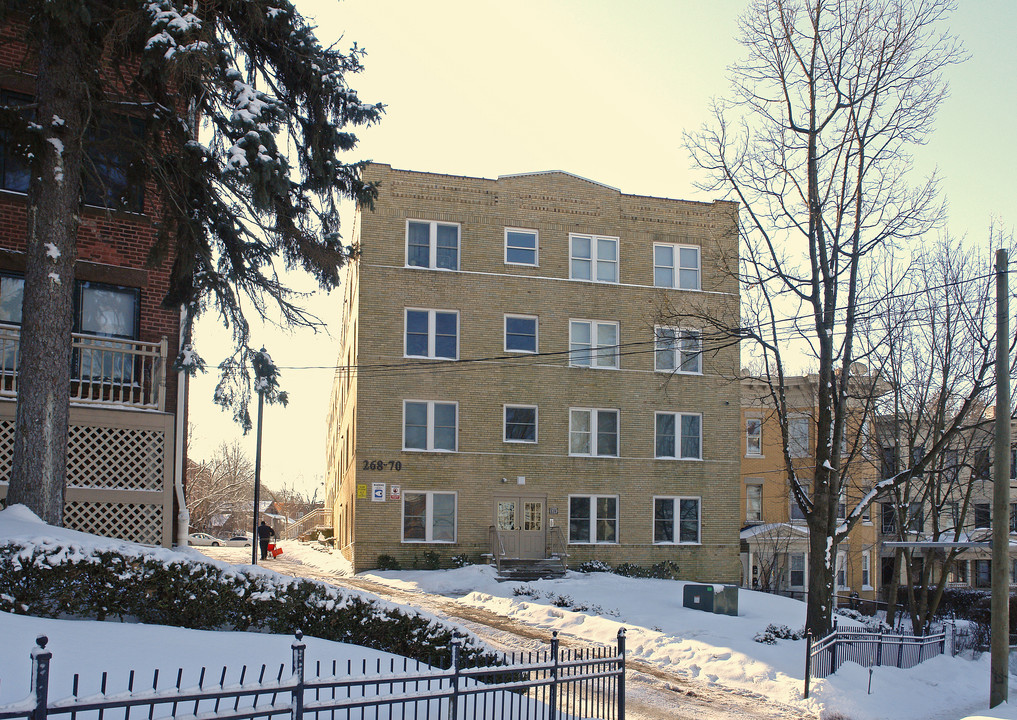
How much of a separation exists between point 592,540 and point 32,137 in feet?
80.2

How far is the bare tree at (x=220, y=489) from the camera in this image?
6688 centimetres

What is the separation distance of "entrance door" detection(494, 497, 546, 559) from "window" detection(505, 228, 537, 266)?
29.2 ft

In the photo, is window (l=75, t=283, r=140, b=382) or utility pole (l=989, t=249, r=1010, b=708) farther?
window (l=75, t=283, r=140, b=382)

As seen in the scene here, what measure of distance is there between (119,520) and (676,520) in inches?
912

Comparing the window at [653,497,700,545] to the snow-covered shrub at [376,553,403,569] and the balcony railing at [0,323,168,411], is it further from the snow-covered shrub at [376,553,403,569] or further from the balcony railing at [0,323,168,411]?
the balcony railing at [0,323,168,411]

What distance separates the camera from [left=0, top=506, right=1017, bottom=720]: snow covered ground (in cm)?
790

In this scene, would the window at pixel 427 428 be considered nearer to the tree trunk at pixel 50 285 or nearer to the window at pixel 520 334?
the window at pixel 520 334

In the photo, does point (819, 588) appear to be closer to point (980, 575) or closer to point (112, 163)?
point (112, 163)

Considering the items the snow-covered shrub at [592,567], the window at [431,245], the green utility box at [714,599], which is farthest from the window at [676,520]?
the window at [431,245]

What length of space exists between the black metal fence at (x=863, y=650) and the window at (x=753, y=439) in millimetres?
21244

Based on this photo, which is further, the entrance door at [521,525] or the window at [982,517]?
the window at [982,517]

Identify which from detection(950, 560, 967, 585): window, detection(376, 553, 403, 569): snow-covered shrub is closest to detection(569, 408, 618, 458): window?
detection(376, 553, 403, 569): snow-covered shrub

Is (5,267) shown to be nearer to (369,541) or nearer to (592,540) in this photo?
(369,541)

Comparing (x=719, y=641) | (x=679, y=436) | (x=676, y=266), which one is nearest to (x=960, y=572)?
(x=679, y=436)
